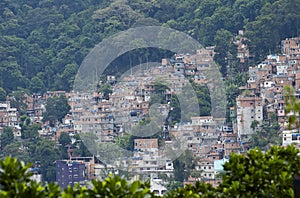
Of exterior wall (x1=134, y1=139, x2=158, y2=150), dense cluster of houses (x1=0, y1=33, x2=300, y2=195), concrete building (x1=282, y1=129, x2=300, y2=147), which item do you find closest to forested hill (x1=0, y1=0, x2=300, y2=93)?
dense cluster of houses (x1=0, y1=33, x2=300, y2=195)

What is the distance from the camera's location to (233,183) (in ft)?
16.5

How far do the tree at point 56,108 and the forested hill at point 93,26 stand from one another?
1.42m

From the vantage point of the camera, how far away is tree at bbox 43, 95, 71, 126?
2661 cm

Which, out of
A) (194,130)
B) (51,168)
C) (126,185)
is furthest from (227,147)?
(126,185)

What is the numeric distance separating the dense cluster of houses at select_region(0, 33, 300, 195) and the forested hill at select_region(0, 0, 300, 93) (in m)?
0.50

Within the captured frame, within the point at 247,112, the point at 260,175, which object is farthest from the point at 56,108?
the point at 260,175

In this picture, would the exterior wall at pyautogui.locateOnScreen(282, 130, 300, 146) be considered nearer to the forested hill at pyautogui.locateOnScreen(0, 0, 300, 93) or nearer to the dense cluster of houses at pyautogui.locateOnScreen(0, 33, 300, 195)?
the dense cluster of houses at pyautogui.locateOnScreen(0, 33, 300, 195)

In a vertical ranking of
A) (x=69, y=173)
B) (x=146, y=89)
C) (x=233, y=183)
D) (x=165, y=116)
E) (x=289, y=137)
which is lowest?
(x=69, y=173)

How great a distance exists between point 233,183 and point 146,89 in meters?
20.7

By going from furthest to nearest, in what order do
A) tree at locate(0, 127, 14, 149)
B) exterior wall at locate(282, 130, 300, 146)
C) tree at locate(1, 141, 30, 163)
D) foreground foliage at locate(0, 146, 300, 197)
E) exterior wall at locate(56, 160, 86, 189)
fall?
1. tree at locate(0, 127, 14, 149)
2. tree at locate(1, 141, 30, 163)
3. exterior wall at locate(56, 160, 86, 189)
4. exterior wall at locate(282, 130, 300, 146)
5. foreground foliage at locate(0, 146, 300, 197)

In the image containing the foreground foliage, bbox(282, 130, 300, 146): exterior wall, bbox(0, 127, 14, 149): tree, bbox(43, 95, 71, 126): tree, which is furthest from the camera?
bbox(43, 95, 71, 126): tree

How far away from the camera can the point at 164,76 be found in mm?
26172

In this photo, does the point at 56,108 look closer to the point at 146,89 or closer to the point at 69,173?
the point at 146,89

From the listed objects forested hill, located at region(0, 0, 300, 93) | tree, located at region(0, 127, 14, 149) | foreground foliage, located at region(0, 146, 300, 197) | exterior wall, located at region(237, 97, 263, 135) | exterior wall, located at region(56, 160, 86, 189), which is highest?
forested hill, located at region(0, 0, 300, 93)
